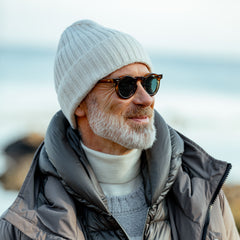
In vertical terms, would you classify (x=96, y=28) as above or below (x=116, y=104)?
above

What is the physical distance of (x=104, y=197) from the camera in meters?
2.80

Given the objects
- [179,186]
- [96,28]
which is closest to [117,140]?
[179,186]

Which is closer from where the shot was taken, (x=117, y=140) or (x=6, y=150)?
(x=117, y=140)

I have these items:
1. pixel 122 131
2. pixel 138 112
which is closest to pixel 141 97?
pixel 138 112

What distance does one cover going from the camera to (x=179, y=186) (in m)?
2.84

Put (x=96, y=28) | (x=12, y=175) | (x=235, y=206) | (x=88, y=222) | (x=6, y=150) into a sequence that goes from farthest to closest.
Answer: (x=6, y=150), (x=12, y=175), (x=235, y=206), (x=96, y=28), (x=88, y=222)

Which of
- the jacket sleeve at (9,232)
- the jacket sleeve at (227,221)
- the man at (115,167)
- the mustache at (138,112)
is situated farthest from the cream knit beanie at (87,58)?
the jacket sleeve at (227,221)

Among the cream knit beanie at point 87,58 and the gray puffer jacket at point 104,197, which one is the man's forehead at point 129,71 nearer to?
the cream knit beanie at point 87,58

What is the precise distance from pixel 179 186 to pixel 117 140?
1.37ft

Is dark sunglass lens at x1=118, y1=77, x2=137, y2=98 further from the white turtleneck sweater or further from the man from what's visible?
the white turtleneck sweater

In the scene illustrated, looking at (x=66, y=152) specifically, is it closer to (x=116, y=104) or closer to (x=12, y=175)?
(x=116, y=104)

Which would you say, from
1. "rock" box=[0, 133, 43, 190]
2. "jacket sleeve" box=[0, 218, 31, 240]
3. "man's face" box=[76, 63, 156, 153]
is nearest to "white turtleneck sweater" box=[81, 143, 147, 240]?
"man's face" box=[76, 63, 156, 153]

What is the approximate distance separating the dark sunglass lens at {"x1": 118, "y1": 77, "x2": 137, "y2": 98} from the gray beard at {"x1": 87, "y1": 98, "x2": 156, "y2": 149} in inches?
5.5

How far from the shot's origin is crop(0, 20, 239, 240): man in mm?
2723
